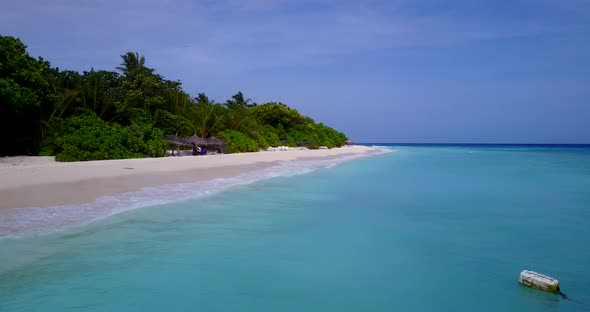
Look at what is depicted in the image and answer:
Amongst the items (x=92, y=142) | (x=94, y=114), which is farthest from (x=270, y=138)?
(x=92, y=142)

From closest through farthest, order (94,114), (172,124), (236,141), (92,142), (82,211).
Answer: (82,211), (92,142), (94,114), (172,124), (236,141)

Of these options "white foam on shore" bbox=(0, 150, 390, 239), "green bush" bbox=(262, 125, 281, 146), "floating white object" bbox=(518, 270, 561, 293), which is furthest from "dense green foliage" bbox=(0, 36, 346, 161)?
"floating white object" bbox=(518, 270, 561, 293)

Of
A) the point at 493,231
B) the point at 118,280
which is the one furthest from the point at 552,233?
the point at 118,280

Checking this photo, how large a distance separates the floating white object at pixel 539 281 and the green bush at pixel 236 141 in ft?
82.9

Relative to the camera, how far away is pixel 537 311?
359cm

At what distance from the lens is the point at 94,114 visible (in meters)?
18.6

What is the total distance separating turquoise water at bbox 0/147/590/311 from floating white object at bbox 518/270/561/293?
76 mm

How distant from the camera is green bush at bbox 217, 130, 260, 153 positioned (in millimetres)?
28797

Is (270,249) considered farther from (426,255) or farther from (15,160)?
(15,160)

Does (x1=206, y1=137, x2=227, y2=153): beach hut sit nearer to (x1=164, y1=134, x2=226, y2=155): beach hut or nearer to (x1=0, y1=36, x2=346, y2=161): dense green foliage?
(x1=164, y1=134, x2=226, y2=155): beach hut

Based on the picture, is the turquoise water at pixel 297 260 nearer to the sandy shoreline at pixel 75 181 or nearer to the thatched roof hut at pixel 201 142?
the sandy shoreline at pixel 75 181

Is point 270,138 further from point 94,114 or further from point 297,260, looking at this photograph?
point 297,260

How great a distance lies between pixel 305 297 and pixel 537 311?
6.91 ft

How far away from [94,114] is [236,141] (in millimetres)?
12071
